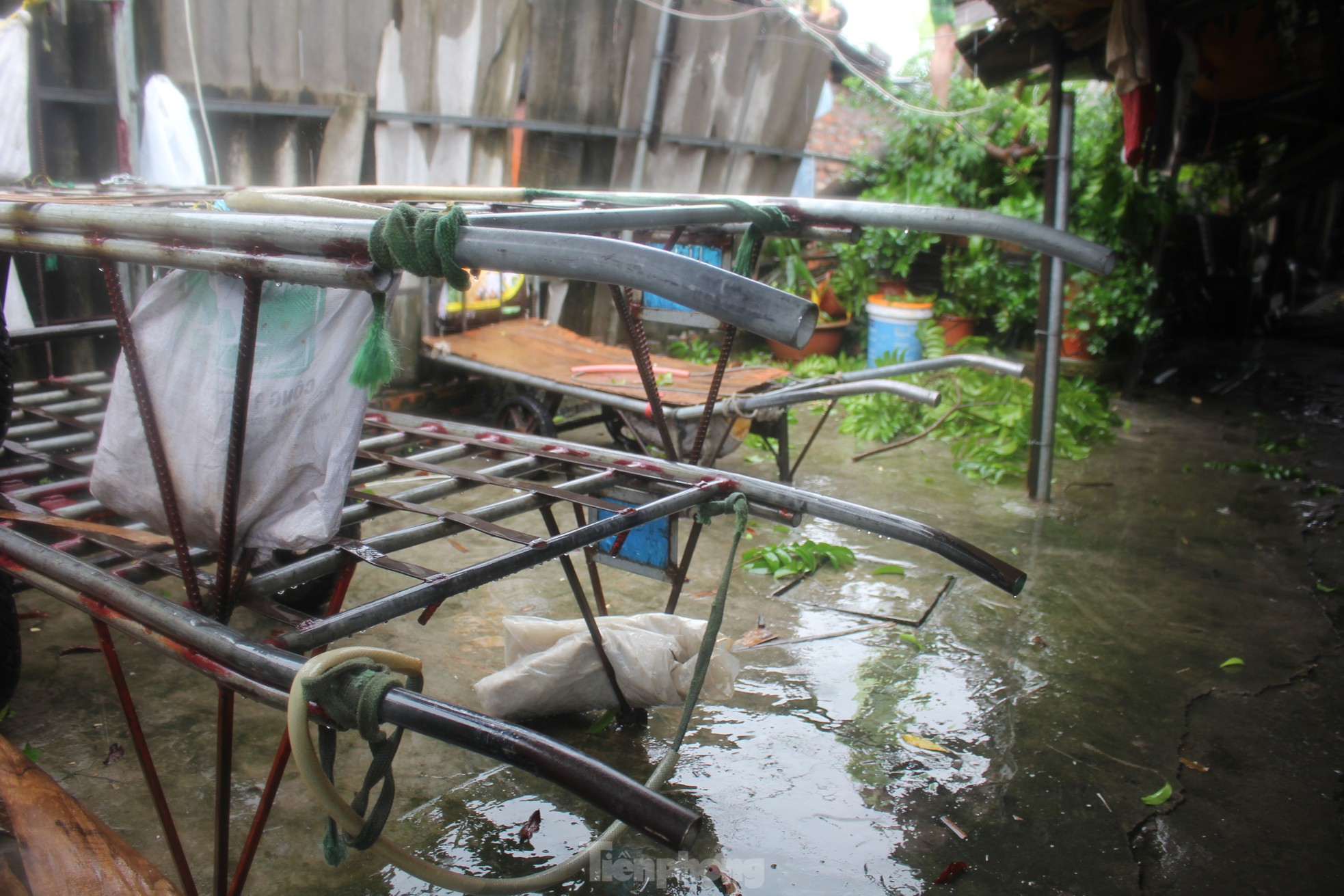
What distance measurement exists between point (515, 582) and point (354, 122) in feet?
11.7

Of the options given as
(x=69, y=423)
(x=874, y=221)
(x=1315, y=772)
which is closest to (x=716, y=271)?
(x=874, y=221)

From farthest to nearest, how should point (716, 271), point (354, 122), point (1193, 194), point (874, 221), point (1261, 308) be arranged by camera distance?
point (1261, 308) → point (1193, 194) → point (354, 122) → point (874, 221) → point (716, 271)

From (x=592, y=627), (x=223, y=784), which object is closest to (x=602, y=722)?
(x=592, y=627)

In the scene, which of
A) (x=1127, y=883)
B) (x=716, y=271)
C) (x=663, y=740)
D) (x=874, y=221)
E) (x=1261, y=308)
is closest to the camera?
(x=716, y=271)

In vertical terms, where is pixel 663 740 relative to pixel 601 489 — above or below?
below

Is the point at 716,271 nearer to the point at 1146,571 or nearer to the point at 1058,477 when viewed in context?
the point at 1146,571

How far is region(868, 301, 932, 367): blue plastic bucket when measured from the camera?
8672 mm

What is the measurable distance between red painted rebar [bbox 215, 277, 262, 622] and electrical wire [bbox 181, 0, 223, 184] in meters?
4.03

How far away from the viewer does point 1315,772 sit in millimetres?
2996

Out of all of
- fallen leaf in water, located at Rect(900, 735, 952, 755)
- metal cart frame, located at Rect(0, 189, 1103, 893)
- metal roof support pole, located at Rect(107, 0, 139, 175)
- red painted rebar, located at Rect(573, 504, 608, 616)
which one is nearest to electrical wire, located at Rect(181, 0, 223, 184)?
metal roof support pole, located at Rect(107, 0, 139, 175)

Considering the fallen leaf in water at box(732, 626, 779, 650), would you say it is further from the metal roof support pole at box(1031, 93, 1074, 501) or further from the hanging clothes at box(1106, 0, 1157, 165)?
the hanging clothes at box(1106, 0, 1157, 165)

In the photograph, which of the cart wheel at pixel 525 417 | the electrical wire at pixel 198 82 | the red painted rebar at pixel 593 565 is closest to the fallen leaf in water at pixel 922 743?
the red painted rebar at pixel 593 565

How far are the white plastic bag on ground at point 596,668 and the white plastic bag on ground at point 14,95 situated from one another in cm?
353

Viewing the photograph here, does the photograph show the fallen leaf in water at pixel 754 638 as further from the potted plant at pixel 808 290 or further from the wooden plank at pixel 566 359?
the potted plant at pixel 808 290
